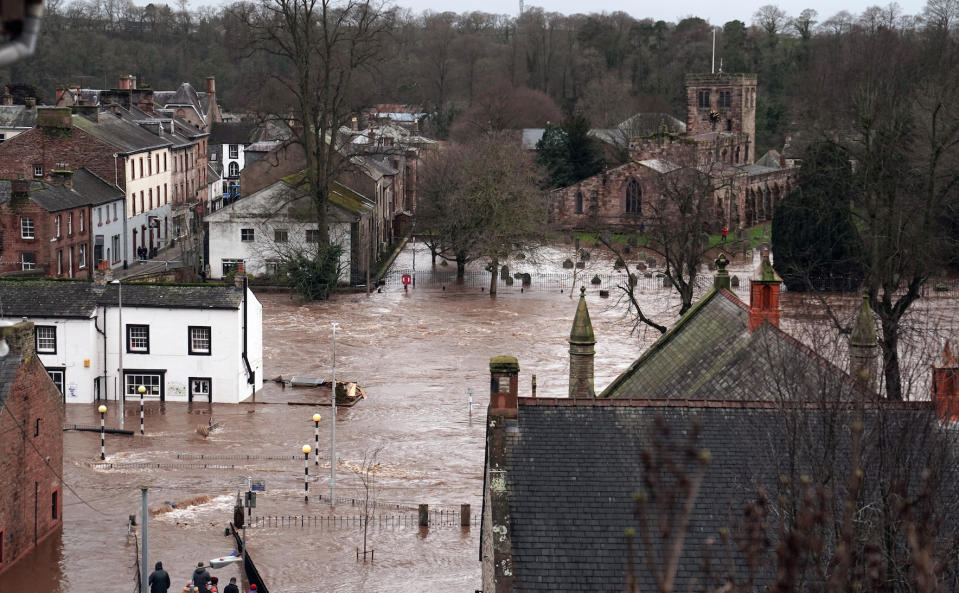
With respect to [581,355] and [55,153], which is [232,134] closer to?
[55,153]

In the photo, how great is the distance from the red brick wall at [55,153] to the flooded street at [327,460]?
1684 cm

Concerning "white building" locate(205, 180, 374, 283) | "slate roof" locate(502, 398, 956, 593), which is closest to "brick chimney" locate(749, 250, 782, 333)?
"slate roof" locate(502, 398, 956, 593)

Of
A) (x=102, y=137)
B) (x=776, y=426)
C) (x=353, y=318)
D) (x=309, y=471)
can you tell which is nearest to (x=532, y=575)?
(x=776, y=426)


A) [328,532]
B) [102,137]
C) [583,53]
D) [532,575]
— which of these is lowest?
[328,532]

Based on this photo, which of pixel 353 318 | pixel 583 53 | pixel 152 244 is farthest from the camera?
pixel 583 53

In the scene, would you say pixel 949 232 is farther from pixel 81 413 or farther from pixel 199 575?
pixel 199 575

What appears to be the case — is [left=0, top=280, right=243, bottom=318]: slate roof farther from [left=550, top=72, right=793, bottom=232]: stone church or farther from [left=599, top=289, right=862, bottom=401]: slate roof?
[left=550, top=72, right=793, bottom=232]: stone church

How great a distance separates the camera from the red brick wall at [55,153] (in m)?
69.1

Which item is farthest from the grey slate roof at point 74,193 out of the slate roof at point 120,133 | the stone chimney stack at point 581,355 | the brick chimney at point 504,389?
the brick chimney at point 504,389

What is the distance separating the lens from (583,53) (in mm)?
143500

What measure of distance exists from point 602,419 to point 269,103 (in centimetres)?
9047

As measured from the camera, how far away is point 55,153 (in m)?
69.6

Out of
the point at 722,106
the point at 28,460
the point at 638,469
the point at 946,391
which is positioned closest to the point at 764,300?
the point at 946,391

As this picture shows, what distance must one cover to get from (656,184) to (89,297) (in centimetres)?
4626
